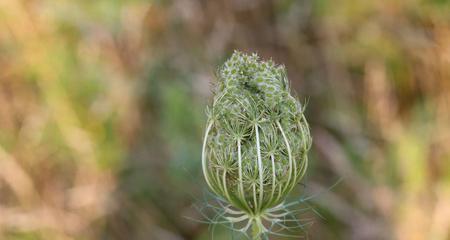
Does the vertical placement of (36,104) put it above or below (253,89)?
above

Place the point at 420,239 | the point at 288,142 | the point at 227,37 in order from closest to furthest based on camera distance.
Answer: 1. the point at 288,142
2. the point at 420,239
3. the point at 227,37

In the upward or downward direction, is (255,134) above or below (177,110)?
below

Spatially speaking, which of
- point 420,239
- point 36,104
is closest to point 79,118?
point 36,104

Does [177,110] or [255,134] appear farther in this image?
[177,110]

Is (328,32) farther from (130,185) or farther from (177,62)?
(130,185)
